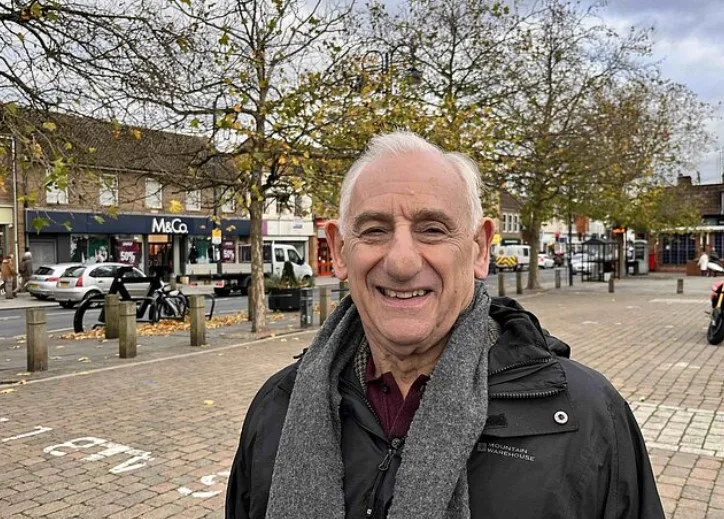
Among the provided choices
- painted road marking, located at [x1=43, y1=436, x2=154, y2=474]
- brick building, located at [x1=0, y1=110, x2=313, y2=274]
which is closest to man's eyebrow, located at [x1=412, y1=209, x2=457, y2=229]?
painted road marking, located at [x1=43, y1=436, x2=154, y2=474]

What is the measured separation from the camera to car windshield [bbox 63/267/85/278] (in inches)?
890

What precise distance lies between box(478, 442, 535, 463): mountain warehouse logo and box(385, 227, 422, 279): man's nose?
1.46ft

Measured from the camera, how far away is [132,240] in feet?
118

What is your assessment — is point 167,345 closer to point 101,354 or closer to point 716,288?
point 101,354

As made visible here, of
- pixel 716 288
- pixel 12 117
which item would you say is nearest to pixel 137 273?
pixel 12 117

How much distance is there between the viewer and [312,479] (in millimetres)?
1583

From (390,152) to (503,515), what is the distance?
36.8 inches

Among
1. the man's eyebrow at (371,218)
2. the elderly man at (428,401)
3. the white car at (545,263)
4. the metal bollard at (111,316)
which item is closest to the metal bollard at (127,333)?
the metal bollard at (111,316)

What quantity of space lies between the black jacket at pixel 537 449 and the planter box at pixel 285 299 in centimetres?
1725

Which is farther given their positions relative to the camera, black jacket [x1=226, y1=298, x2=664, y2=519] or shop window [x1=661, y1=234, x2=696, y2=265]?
shop window [x1=661, y1=234, x2=696, y2=265]

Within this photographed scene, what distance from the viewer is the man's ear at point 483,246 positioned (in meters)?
1.81

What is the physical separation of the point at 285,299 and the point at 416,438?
1754 cm

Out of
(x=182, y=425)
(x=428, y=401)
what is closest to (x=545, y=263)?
(x=182, y=425)

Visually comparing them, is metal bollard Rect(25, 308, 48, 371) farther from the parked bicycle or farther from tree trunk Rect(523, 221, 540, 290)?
tree trunk Rect(523, 221, 540, 290)
